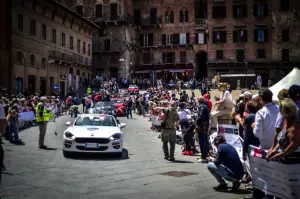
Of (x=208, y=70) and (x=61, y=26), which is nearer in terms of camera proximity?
(x=61, y=26)

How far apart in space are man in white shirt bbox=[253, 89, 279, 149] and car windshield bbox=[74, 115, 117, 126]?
25.1 feet

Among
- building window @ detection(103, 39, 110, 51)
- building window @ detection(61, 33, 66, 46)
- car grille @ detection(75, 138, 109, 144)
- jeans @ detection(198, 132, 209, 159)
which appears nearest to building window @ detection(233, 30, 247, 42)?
building window @ detection(103, 39, 110, 51)

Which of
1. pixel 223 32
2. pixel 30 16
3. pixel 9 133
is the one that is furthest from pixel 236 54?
pixel 9 133

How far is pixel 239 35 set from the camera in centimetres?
5534

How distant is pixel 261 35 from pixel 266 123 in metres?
50.2

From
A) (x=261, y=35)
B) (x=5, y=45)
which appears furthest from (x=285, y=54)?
(x=5, y=45)

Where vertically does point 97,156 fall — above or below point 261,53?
below

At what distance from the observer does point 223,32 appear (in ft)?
183

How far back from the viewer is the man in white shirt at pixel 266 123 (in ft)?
22.1

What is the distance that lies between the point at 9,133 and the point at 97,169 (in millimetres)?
7073

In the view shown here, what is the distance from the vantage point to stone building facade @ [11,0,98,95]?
1302 inches

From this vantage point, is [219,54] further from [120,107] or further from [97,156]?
[97,156]

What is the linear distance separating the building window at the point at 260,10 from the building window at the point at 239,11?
1286 millimetres

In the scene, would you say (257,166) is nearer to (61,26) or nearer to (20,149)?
(20,149)
